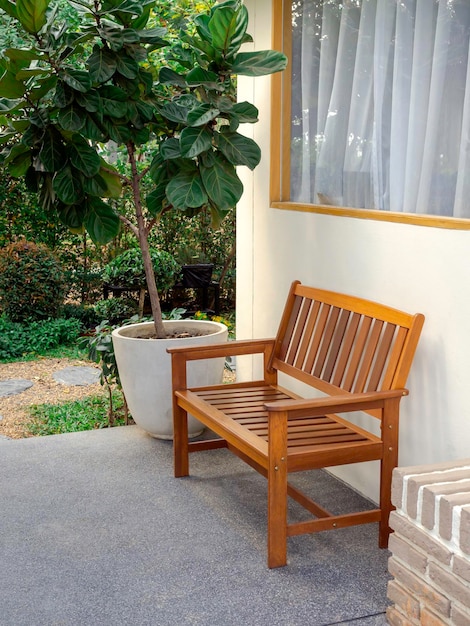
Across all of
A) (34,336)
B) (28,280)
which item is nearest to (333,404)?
(34,336)

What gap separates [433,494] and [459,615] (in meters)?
0.31

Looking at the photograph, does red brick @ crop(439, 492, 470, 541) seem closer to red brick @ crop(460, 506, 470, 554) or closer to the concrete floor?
red brick @ crop(460, 506, 470, 554)

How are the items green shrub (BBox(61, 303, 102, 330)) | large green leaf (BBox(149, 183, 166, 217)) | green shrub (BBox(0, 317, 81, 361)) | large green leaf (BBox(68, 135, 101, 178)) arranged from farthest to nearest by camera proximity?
green shrub (BBox(61, 303, 102, 330))
green shrub (BBox(0, 317, 81, 361))
large green leaf (BBox(149, 183, 166, 217))
large green leaf (BBox(68, 135, 101, 178))

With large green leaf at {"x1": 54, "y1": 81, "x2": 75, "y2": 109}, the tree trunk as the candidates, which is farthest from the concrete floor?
large green leaf at {"x1": 54, "y1": 81, "x2": 75, "y2": 109}

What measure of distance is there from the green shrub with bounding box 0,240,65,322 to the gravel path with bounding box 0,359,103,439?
0.75 metres

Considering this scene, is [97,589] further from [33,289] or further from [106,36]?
[33,289]

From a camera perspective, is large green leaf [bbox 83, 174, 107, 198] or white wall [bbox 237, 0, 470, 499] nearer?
white wall [bbox 237, 0, 470, 499]

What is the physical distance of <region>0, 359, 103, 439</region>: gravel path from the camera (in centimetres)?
538

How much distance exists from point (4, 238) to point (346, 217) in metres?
5.05

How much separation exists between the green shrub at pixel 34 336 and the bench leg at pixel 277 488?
474 cm

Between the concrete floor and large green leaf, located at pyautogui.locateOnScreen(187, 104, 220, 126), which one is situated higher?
large green leaf, located at pyautogui.locateOnScreen(187, 104, 220, 126)

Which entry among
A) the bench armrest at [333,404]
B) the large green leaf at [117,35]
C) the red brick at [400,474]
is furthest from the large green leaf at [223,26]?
the red brick at [400,474]

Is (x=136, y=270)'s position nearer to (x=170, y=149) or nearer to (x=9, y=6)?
(x=170, y=149)

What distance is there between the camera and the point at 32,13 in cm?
344
